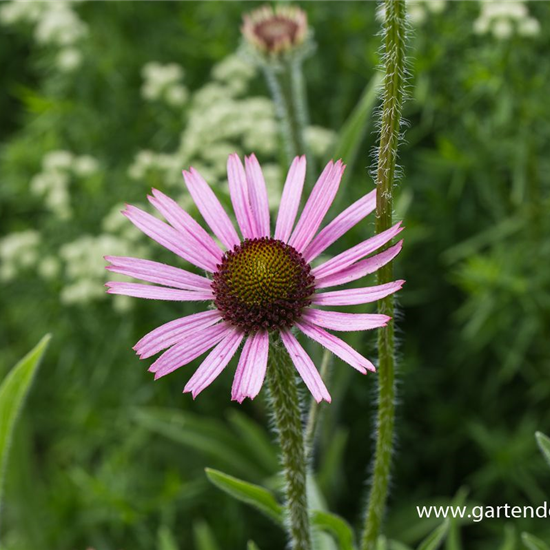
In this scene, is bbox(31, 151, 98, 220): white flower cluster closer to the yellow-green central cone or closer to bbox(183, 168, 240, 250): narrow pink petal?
bbox(183, 168, 240, 250): narrow pink petal

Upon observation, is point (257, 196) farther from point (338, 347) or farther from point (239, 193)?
point (338, 347)

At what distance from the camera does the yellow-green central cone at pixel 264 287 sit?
1.25 metres

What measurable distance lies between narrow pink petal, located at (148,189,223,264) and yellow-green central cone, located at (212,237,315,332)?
0.04 meters

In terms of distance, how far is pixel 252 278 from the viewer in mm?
1271

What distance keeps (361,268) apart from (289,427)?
277 mm

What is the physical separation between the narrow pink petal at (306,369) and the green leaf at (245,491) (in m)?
0.23

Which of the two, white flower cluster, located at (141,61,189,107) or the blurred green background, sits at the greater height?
white flower cluster, located at (141,61,189,107)

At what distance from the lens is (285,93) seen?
2.47 metres

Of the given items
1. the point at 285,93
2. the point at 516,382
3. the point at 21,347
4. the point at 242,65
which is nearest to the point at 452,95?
the point at 285,93

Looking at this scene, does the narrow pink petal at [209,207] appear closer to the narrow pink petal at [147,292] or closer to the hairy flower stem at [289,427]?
the narrow pink petal at [147,292]

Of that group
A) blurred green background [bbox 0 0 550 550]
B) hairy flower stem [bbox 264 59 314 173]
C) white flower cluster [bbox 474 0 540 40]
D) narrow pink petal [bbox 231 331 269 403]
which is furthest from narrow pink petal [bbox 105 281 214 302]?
white flower cluster [bbox 474 0 540 40]

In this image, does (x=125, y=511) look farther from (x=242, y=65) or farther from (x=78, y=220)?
(x=242, y=65)

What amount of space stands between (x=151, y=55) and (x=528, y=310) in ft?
7.26

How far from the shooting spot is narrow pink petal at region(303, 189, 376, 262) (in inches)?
47.9
